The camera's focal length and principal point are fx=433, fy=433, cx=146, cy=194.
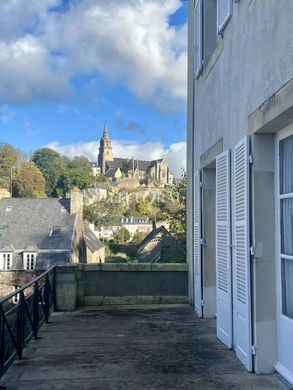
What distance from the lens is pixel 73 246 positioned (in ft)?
110

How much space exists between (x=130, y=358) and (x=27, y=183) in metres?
61.1

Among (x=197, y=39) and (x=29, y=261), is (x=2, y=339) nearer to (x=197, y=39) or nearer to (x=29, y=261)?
(x=197, y=39)

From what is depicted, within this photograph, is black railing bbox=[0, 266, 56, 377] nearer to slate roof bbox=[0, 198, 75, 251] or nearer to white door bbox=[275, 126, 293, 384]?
white door bbox=[275, 126, 293, 384]

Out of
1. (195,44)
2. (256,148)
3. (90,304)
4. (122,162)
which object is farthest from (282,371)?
(122,162)

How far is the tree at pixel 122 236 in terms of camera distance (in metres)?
55.4

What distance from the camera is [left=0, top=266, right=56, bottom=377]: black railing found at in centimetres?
402

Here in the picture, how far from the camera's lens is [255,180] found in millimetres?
4098

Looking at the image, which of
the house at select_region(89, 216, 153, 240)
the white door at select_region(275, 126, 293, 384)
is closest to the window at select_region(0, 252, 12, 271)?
the house at select_region(89, 216, 153, 240)

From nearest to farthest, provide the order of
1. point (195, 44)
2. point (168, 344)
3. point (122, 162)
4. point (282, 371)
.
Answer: point (282, 371) → point (168, 344) → point (195, 44) → point (122, 162)

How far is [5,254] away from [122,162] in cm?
8663

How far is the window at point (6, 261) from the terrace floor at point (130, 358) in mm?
27883

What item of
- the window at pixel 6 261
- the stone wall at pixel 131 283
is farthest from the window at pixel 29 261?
the stone wall at pixel 131 283

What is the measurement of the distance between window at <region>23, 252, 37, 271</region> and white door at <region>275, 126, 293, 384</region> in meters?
30.5

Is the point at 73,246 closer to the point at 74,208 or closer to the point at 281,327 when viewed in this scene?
the point at 74,208
